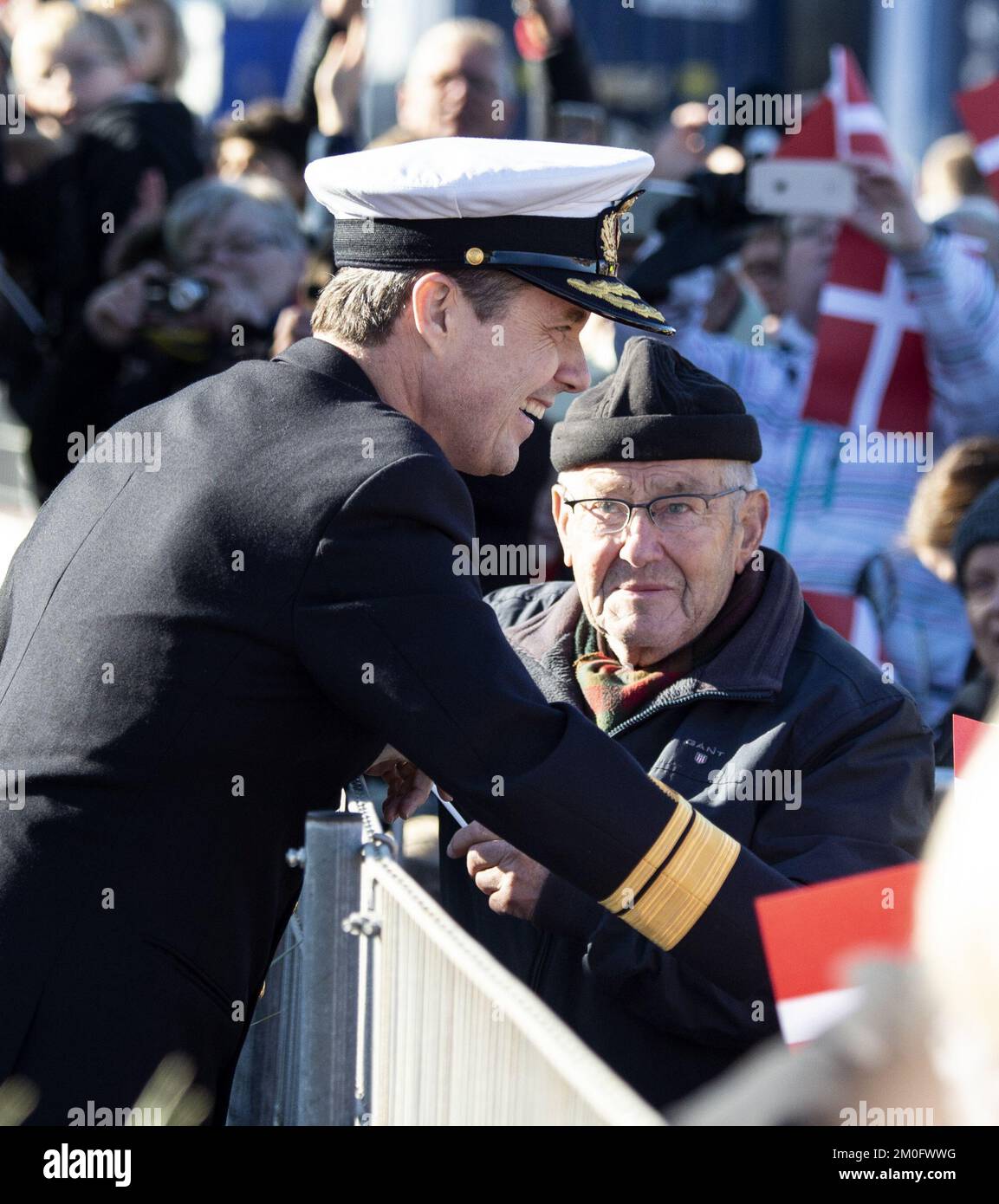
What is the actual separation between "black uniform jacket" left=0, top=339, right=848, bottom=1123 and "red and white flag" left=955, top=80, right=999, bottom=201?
3307 mm

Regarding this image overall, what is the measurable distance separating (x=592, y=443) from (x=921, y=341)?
7.27ft

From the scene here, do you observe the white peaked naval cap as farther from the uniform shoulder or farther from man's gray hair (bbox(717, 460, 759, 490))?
the uniform shoulder

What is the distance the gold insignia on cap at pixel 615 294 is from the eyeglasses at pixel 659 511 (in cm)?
56

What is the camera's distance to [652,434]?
9.57 ft

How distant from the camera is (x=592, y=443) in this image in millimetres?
2977

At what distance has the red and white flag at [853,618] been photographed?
4770mm

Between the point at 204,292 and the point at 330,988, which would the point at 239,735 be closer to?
the point at 330,988

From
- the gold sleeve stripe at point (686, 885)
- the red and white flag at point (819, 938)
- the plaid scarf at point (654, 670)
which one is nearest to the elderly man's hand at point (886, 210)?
the plaid scarf at point (654, 670)

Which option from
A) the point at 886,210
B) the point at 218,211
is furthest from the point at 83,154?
the point at 886,210

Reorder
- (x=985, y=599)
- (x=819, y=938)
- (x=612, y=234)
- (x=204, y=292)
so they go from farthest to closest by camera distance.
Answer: (x=204, y=292)
(x=985, y=599)
(x=612, y=234)
(x=819, y=938)

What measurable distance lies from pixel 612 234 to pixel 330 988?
3.61 feet
